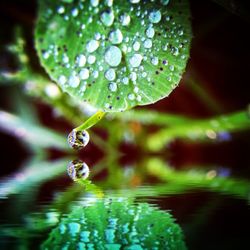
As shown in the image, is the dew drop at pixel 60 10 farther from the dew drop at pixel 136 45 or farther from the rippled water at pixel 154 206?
the rippled water at pixel 154 206

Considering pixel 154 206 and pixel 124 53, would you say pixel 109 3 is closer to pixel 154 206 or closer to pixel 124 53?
pixel 124 53

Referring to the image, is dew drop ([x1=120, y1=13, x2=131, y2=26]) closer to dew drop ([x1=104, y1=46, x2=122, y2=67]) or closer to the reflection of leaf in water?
dew drop ([x1=104, y1=46, x2=122, y2=67])

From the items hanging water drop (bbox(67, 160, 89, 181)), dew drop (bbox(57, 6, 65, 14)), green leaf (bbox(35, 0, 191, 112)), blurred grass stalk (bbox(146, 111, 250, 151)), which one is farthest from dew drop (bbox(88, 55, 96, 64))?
blurred grass stalk (bbox(146, 111, 250, 151))

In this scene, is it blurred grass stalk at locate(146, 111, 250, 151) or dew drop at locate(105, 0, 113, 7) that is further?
blurred grass stalk at locate(146, 111, 250, 151)

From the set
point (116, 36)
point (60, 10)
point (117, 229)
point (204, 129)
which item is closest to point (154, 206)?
point (117, 229)

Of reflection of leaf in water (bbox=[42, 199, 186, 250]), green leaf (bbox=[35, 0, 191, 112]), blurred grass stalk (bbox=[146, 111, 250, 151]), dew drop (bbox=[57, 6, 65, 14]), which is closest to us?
reflection of leaf in water (bbox=[42, 199, 186, 250])

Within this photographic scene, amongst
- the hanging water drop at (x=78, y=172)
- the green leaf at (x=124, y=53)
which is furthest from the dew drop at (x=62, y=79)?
the hanging water drop at (x=78, y=172)

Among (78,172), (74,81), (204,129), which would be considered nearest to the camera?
(74,81)
